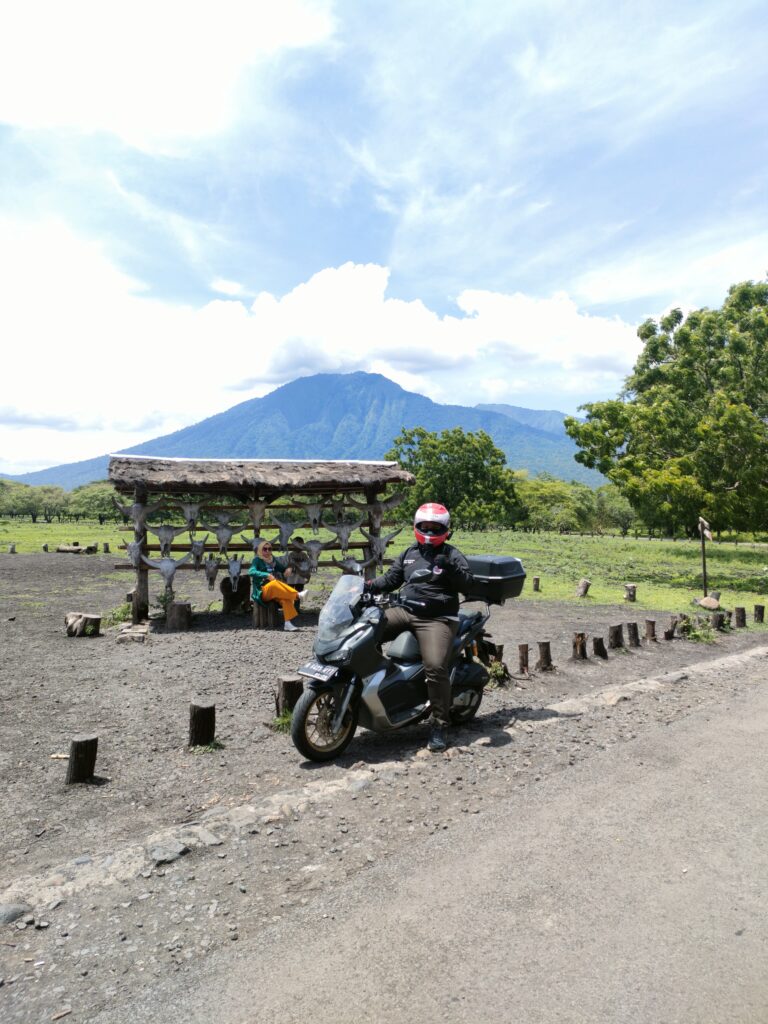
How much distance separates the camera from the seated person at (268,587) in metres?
14.5

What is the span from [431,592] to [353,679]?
3.93 ft

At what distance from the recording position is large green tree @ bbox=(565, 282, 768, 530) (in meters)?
23.9

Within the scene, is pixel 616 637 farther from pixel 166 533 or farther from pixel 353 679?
pixel 166 533

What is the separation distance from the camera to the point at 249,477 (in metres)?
16.0

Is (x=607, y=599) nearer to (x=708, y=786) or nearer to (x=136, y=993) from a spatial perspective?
(x=708, y=786)

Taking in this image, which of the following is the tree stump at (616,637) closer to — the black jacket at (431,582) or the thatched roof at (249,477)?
the thatched roof at (249,477)

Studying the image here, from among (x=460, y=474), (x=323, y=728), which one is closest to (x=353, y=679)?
(x=323, y=728)

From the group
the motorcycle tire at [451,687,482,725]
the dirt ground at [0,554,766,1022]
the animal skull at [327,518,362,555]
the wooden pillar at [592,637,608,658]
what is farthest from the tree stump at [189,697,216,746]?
the animal skull at [327,518,362,555]

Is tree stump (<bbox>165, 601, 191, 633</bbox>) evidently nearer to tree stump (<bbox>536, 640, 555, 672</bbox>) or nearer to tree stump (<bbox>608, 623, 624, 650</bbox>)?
tree stump (<bbox>536, 640, 555, 672</bbox>)

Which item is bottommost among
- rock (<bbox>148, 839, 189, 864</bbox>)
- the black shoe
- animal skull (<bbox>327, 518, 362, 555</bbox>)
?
rock (<bbox>148, 839, 189, 864</bbox>)

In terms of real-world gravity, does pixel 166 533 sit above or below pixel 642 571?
above

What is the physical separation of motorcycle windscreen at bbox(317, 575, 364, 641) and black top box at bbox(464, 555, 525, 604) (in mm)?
1471

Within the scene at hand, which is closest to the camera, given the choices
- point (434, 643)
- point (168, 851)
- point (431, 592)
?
point (168, 851)

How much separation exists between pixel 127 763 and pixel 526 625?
10.5 metres
